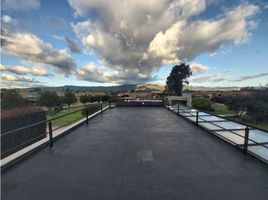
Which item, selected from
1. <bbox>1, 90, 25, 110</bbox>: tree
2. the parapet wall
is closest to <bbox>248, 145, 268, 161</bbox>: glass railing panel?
the parapet wall

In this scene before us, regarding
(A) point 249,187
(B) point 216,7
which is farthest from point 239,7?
(A) point 249,187

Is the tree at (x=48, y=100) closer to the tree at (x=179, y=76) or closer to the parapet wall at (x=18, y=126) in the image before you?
the tree at (x=179, y=76)

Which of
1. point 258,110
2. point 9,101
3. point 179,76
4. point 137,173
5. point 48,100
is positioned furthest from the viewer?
point 48,100

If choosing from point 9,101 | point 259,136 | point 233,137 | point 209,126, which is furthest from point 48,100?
point 259,136

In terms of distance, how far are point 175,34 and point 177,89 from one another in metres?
20.6

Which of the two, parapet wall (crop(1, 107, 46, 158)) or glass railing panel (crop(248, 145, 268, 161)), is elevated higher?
glass railing panel (crop(248, 145, 268, 161))

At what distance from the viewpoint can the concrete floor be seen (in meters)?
1.95

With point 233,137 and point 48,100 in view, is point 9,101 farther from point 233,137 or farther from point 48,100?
point 233,137

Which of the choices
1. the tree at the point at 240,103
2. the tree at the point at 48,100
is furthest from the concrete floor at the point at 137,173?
the tree at the point at 48,100

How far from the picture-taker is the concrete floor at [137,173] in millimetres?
1951

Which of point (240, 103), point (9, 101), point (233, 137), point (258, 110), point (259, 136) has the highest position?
point (259, 136)

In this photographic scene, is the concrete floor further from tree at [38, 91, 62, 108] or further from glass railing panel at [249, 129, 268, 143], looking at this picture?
tree at [38, 91, 62, 108]

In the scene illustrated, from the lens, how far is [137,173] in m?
2.41

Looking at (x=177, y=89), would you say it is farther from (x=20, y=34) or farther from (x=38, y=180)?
(x=38, y=180)
